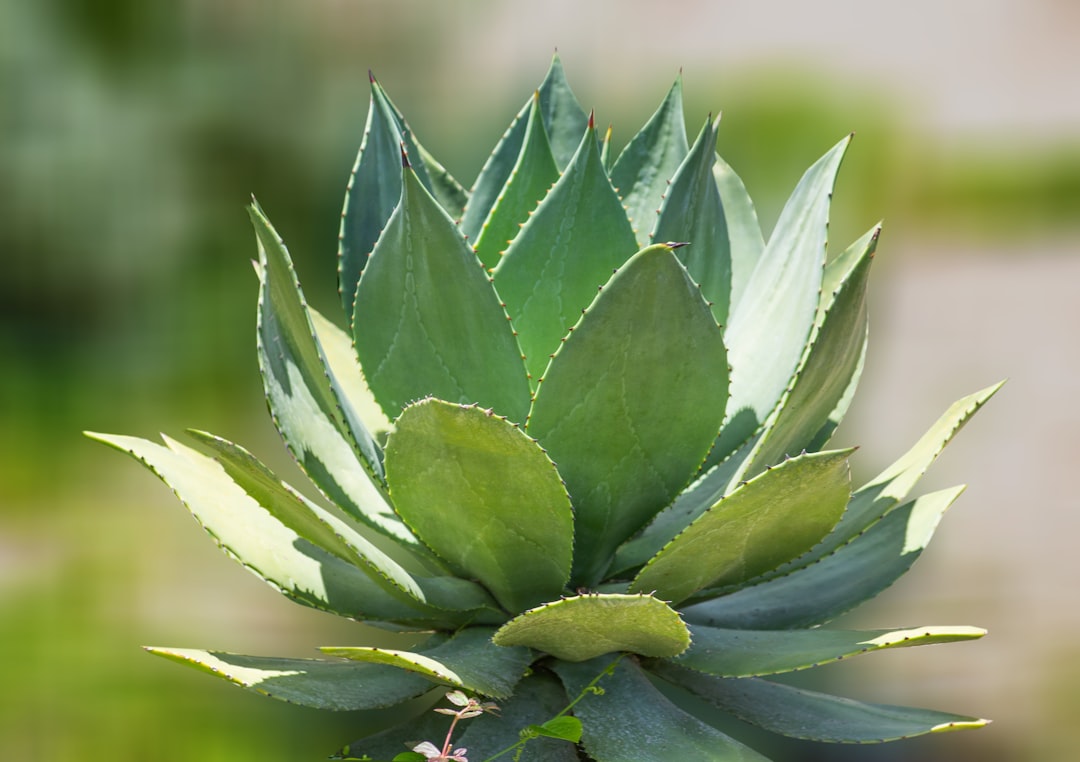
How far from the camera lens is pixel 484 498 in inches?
23.1

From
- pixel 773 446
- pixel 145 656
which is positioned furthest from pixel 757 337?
pixel 145 656

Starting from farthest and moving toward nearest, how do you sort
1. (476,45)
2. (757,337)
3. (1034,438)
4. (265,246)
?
(476,45) → (1034,438) → (757,337) → (265,246)

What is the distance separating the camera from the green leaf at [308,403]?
24.2 inches

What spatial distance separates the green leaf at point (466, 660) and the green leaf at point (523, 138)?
30cm

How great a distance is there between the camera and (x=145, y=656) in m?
1.59

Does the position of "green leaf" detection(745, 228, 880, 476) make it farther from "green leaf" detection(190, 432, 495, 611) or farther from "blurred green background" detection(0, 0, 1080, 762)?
"blurred green background" detection(0, 0, 1080, 762)

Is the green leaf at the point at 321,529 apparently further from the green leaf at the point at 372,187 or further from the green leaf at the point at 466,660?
the green leaf at the point at 372,187

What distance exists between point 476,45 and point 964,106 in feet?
3.36

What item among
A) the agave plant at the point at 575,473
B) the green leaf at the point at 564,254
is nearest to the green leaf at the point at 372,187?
the agave plant at the point at 575,473

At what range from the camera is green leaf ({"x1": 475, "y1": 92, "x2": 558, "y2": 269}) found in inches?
28.3

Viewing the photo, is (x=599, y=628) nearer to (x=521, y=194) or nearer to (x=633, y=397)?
(x=633, y=397)

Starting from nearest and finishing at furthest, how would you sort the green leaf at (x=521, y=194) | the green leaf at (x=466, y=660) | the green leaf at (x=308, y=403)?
the green leaf at (x=466, y=660) < the green leaf at (x=308, y=403) < the green leaf at (x=521, y=194)

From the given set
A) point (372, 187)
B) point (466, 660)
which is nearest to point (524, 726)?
point (466, 660)

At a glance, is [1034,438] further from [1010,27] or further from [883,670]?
[1010,27]
